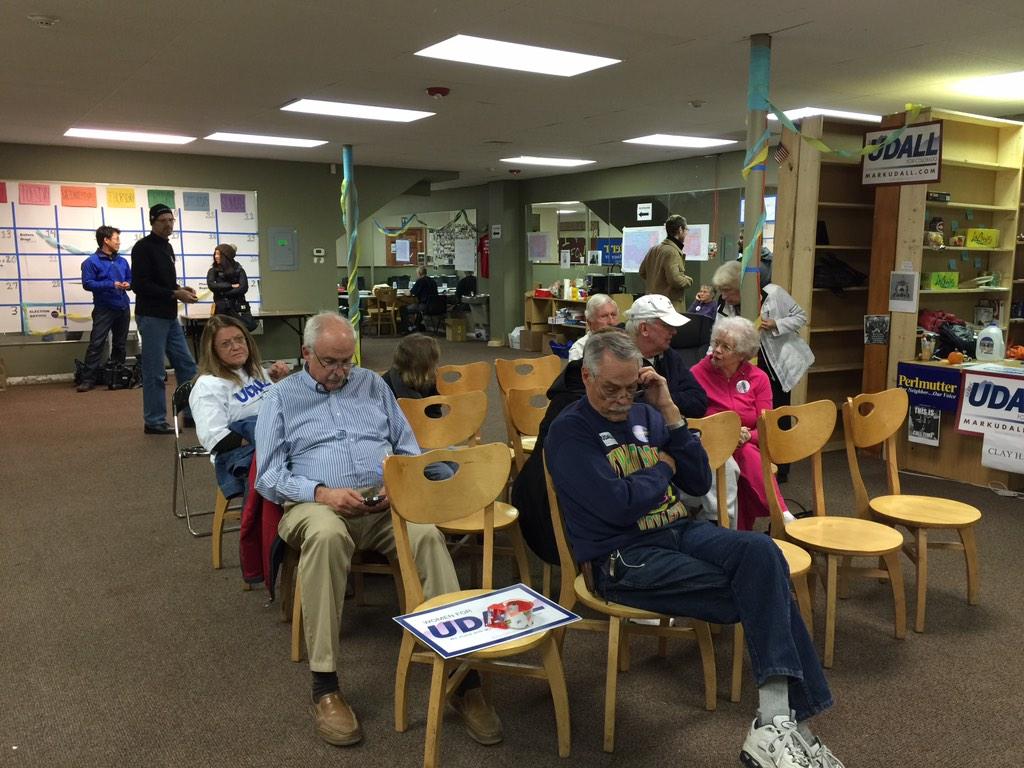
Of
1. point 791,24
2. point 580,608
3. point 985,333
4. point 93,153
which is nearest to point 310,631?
point 580,608

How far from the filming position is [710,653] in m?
2.61

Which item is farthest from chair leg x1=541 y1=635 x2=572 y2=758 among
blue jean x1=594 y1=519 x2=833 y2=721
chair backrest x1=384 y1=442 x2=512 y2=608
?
chair backrest x1=384 y1=442 x2=512 y2=608

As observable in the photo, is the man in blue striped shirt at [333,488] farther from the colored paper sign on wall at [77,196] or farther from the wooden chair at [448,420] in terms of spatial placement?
the colored paper sign on wall at [77,196]

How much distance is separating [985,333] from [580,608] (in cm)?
389

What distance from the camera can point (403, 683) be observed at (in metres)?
2.41

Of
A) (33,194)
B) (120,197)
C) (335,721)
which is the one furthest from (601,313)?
(33,194)

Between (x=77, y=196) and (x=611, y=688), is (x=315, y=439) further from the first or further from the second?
(x=77, y=196)

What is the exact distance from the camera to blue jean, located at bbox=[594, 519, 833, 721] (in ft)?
7.14

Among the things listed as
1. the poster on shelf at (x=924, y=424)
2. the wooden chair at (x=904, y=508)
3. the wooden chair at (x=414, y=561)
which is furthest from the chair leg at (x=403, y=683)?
the poster on shelf at (x=924, y=424)

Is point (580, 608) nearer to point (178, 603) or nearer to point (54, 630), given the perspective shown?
point (178, 603)

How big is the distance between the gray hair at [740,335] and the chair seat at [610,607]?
1415 mm

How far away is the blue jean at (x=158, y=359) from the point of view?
6.41m

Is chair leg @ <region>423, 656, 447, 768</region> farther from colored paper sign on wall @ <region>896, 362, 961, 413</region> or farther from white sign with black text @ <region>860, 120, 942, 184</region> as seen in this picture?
white sign with black text @ <region>860, 120, 942, 184</region>

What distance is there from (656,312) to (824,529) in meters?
1.04
